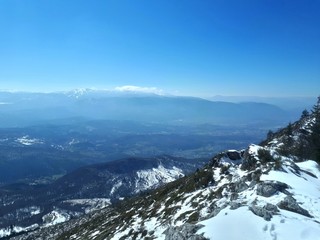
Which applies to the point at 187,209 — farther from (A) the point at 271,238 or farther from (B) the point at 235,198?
(A) the point at 271,238

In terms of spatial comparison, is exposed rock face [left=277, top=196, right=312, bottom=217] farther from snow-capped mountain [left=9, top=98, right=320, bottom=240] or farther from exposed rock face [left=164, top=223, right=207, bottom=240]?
exposed rock face [left=164, top=223, right=207, bottom=240]

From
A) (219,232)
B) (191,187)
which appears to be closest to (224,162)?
(191,187)

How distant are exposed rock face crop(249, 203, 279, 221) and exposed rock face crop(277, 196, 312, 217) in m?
1.84

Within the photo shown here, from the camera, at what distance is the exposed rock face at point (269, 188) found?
4319 cm

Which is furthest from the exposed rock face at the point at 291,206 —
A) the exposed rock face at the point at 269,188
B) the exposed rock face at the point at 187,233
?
the exposed rock face at the point at 187,233

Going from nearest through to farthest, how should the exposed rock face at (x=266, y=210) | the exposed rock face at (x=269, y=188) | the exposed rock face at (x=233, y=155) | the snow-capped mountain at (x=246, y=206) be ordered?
the snow-capped mountain at (x=246, y=206) → the exposed rock face at (x=266, y=210) → the exposed rock face at (x=269, y=188) → the exposed rock face at (x=233, y=155)

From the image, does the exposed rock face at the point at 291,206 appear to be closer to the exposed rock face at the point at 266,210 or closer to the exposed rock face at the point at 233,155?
the exposed rock face at the point at 266,210

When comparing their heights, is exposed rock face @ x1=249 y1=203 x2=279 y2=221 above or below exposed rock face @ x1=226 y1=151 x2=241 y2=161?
above

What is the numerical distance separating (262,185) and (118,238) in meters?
30.3

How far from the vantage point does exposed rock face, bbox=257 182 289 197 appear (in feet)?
142

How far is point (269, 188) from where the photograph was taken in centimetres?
4375

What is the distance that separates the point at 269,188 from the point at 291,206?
20.1ft

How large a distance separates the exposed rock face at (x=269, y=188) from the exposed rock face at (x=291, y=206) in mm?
3531

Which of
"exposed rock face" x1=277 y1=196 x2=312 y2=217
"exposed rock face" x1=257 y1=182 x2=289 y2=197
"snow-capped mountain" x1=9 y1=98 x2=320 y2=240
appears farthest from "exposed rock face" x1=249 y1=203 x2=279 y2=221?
"exposed rock face" x1=257 y1=182 x2=289 y2=197
